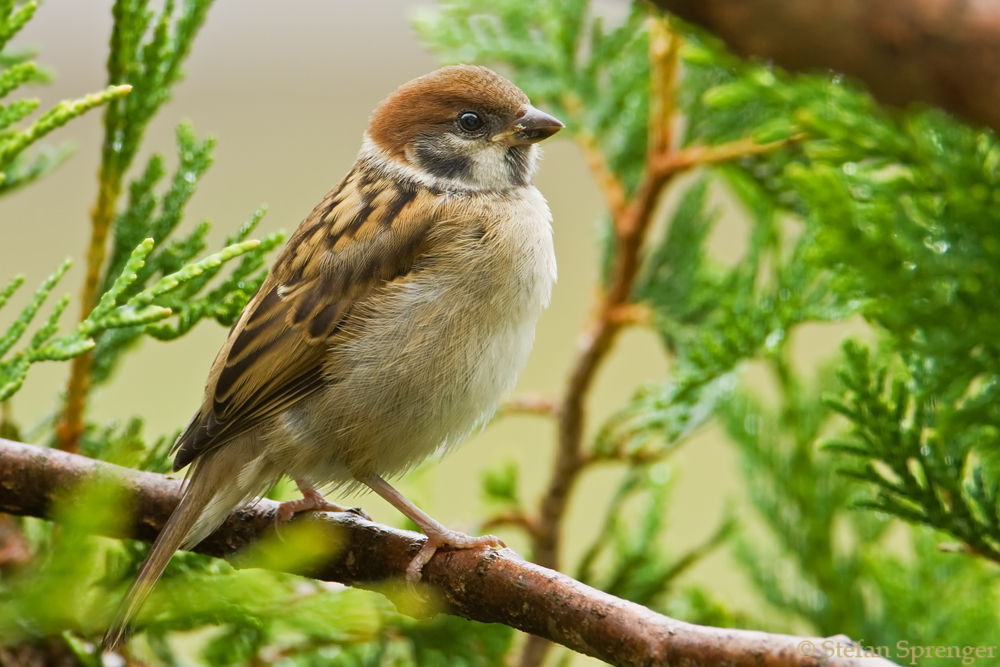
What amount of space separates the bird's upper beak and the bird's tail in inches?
48.0

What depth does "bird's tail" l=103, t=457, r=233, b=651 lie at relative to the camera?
1.65 m

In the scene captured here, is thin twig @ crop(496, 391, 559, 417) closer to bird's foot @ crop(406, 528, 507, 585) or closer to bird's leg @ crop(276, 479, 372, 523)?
bird's leg @ crop(276, 479, 372, 523)

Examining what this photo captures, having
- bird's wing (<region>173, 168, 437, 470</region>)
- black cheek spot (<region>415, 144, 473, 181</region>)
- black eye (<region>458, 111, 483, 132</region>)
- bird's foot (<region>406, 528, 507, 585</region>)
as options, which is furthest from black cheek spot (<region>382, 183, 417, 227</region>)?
bird's foot (<region>406, 528, 507, 585</region>)

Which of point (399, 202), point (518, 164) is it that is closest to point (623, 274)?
point (518, 164)

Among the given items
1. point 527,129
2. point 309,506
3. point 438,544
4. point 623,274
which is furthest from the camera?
point 623,274

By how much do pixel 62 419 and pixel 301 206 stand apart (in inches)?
250

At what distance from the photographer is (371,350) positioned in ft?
7.19

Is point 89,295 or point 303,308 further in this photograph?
point 303,308

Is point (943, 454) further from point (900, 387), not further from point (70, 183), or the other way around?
point (70, 183)

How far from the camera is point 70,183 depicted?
9.34 meters

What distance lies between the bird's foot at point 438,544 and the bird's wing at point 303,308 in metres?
0.55

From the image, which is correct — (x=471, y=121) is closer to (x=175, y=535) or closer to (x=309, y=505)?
(x=309, y=505)

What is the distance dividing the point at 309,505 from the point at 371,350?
363 millimetres

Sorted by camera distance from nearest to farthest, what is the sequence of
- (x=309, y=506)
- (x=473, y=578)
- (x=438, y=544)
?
1. (x=473, y=578)
2. (x=438, y=544)
3. (x=309, y=506)
